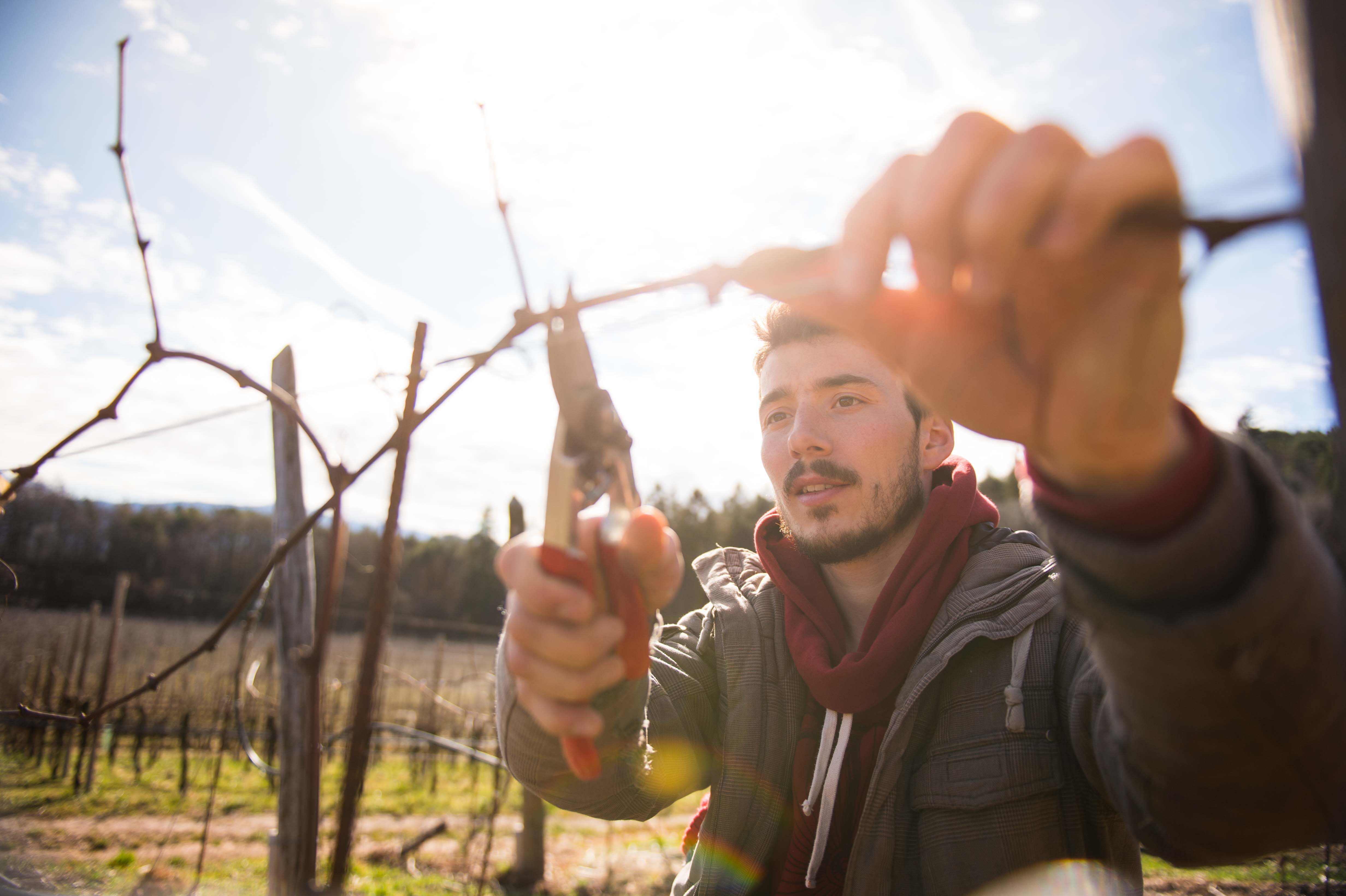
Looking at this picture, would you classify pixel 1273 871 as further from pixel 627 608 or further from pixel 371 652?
pixel 371 652

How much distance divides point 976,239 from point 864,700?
155cm

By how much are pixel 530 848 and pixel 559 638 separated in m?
8.18

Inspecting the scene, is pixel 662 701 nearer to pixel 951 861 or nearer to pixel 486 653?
pixel 951 861

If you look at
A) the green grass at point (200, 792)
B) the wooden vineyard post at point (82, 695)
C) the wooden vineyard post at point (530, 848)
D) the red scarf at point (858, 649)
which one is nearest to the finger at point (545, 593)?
the red scarf at point (858, 649)

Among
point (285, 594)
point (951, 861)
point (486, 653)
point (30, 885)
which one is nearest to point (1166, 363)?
point (951, 861)

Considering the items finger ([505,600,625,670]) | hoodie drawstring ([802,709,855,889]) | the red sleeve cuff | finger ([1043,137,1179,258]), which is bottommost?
hoodie drawstring ([802,709,855,889])

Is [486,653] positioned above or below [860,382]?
below

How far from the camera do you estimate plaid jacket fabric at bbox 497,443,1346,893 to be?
936 millimetres

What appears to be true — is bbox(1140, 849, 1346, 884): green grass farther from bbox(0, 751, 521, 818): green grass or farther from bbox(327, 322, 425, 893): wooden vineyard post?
bbox(0, 751, 521, 818): green grass

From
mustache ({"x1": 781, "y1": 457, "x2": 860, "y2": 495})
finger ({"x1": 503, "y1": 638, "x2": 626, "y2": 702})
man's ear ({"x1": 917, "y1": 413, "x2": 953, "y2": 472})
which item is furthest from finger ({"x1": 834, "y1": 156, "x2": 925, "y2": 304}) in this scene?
man's ear ({"x1": 917, "y1": 413, "x2": 953, "y2": 472})

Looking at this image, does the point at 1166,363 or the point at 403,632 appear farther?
the point at 403,632

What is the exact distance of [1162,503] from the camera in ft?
3.03

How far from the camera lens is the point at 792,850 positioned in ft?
6.49

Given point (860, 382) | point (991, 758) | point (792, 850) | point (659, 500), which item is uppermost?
point (659, 500)
